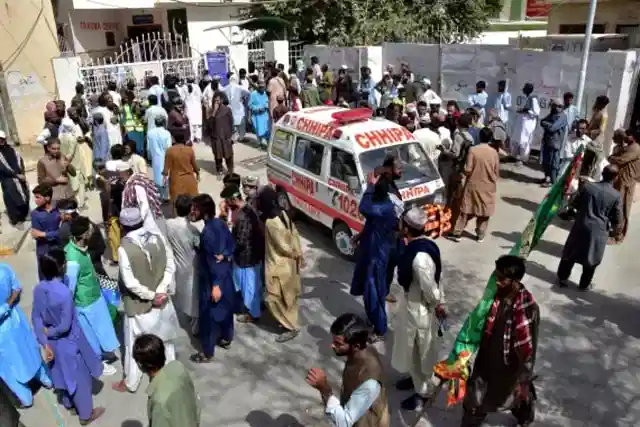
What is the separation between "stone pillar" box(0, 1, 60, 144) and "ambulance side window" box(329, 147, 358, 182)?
1006 centimetres

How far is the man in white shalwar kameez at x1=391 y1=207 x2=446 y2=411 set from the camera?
4.57 m

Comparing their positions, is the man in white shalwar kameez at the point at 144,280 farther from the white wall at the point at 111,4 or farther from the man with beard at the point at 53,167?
the white wall at the point at 111,4

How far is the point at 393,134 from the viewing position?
25.7ft

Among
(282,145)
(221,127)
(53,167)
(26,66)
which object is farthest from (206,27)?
(53,167)

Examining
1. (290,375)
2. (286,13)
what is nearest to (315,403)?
(290,375)

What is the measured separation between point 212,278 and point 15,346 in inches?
70.5

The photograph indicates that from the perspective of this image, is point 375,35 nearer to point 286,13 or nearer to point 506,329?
point 286,13

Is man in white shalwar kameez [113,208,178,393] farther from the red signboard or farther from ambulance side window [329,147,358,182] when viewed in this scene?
the red signboard

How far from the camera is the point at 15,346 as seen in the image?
4.74m

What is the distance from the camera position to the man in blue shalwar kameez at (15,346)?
15.1 feet

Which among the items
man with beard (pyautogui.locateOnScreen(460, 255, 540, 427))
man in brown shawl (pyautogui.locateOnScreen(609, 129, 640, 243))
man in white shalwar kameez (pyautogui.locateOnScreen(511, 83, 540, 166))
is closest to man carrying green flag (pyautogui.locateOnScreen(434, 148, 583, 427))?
man with beard (pyautogui.locateOnScreen(460, 255, 540, 427))

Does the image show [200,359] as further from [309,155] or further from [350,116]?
[350,116]

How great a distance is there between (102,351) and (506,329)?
13.0 ft

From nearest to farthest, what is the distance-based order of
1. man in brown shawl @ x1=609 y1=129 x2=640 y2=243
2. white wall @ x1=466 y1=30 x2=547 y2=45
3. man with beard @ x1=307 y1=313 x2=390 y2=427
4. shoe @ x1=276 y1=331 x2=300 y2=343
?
man with beard @ x1=307 y1=313 x2=390 y2=427, shoe @ x1=276 y1=331 x2=300 y2=343, man in brown shawl @ x1=609 y1=129 x2=640 y2=243, white wall @ x1=466 y1=30 x2=547 y2=45
